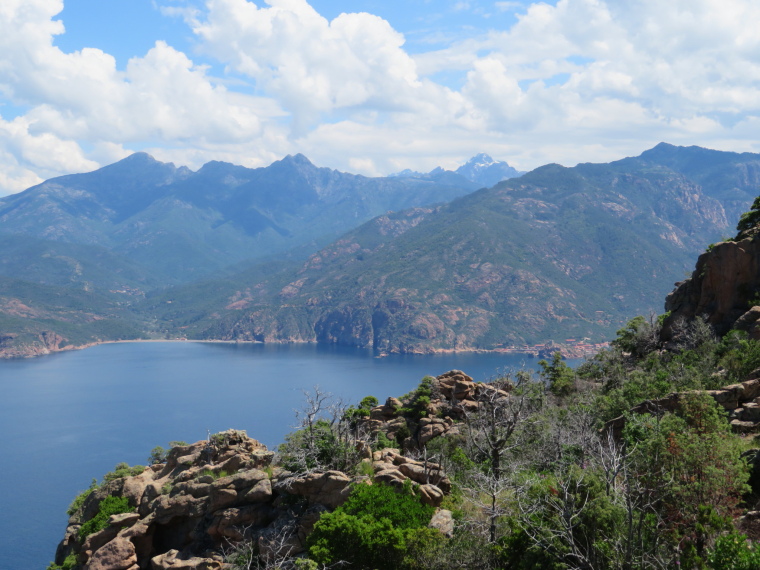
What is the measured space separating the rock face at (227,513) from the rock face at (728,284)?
42230mm

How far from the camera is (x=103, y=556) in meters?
37.7

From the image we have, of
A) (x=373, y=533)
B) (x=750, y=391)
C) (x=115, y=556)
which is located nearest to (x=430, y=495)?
(x=373, y=533)

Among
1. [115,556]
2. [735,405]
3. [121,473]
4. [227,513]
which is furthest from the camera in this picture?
[121,473]

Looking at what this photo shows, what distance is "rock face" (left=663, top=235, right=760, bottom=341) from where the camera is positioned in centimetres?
6294

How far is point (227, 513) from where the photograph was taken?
36781mm

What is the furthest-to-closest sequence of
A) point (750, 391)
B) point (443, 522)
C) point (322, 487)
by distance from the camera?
point (750, 391), point (322, 487), point (443, 522)

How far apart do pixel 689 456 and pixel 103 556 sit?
3428 cm

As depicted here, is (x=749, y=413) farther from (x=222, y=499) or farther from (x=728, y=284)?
(x=728, y=284)

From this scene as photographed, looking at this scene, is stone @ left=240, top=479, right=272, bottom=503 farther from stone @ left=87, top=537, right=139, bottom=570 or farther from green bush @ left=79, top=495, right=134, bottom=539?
green bush @ left=79, top=495, right=134, bottom=539

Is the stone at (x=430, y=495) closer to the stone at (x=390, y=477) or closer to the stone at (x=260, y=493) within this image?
the stone at (x=390, y=477)

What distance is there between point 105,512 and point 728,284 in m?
63.7

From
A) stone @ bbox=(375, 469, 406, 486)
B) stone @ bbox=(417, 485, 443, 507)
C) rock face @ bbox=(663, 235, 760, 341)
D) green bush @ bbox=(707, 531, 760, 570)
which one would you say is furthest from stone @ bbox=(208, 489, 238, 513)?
rock face @ bbox=(663, 235, 760, 341)

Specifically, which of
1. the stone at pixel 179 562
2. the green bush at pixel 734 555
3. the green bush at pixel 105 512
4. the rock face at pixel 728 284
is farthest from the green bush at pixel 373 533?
the rock face at pixel 728 284

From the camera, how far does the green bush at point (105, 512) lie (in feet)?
144
